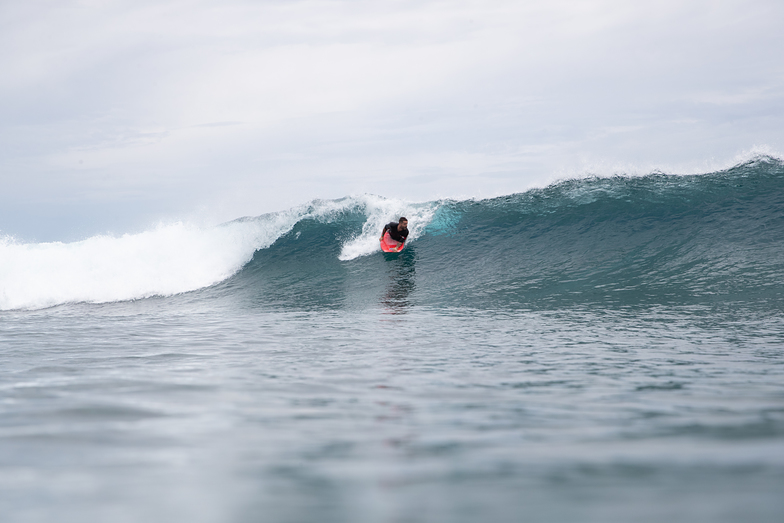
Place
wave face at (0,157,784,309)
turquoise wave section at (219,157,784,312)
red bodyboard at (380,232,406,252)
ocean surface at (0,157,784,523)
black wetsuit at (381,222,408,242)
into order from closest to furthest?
ocean surface at (0,157,784,523), turquoise wave section at (219,157,784,312), wave face at (0,157,784,309), black wetsuit at (381,222,408,242), red bodyboard at (380,232,406,252)

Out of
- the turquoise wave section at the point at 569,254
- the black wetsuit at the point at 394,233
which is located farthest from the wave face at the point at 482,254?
the black wetsuit at the point at 394,233

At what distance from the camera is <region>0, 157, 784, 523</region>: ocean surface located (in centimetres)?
200

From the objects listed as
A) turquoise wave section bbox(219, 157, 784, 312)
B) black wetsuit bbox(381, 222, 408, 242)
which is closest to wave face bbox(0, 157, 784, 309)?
turquoise wave section bbox(219, 157, 784, 312)

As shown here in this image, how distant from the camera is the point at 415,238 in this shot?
15.5m

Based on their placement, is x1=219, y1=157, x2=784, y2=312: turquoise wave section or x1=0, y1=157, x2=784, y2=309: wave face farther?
x1=0, y1=157, x2=784, y2=309: wave face

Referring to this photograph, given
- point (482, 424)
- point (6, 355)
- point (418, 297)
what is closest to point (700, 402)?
point (482, 424)

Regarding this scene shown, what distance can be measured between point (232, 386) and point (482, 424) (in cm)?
202

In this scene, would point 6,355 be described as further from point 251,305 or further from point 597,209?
point 597,209

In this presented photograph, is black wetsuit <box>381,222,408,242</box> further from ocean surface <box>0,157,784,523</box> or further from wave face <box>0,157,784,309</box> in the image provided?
ocean surface <box>0,157,784,523</box>

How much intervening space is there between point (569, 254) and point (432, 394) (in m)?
10.00

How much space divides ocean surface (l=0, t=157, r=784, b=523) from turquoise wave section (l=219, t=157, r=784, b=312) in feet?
0.32

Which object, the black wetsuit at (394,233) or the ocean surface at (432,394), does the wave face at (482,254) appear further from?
the black wetsuit at (394,233)

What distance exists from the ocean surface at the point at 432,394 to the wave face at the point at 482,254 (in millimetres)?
110

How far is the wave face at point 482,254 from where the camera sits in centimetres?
1054
